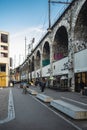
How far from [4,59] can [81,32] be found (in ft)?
153

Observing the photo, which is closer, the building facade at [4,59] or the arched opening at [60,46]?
the arched opening at [60,46]

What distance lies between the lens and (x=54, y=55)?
60812 mm

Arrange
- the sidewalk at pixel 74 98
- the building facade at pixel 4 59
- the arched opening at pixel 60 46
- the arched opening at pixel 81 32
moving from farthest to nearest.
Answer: the building facade at pixel 4 59 → the arched opening at pixel 60 46 → the arched opening at pixel 81 32 → the sidewalk at pixel 74 98

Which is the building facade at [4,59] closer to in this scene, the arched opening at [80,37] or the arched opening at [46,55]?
the arched opening at [46,55]

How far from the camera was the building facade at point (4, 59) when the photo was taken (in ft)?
283

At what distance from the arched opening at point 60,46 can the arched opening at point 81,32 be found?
1198cm

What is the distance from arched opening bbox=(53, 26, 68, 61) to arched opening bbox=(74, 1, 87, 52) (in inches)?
472

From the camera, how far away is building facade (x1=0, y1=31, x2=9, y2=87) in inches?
3396

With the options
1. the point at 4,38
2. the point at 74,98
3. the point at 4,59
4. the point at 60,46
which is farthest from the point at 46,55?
the point at 74,98

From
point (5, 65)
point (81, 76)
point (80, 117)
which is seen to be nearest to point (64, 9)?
point (81, 76)

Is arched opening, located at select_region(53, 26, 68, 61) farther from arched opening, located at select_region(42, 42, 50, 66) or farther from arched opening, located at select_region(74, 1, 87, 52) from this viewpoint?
arched opening, located at select_region(42, 42, 50, 66)

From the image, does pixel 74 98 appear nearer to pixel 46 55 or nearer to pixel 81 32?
pixel 81 32

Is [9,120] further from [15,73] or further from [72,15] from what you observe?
[15,73]

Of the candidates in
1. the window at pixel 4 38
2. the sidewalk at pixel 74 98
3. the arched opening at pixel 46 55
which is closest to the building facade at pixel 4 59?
the window at pixel 4 38
